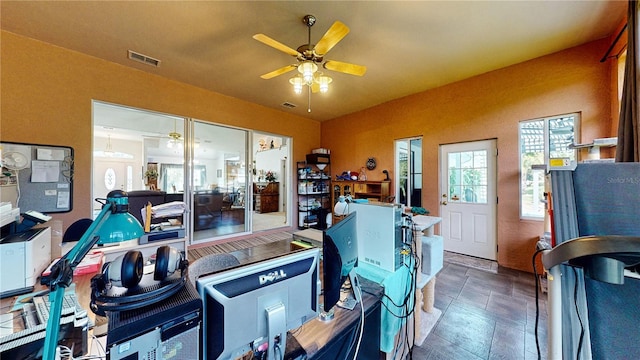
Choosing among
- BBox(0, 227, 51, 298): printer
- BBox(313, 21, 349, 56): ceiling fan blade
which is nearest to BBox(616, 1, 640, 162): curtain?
BBox(313, 21, 349, 56): ceiling fan blade

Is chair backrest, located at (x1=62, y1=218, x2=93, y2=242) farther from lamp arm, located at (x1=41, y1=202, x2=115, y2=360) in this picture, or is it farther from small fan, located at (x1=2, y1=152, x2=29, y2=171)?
lamp arm, located at (x1=41, y1=202, x2=115, y2=360)

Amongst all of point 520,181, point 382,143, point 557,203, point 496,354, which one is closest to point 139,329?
point 557,203

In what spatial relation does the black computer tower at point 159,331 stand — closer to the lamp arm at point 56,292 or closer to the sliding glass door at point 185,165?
the lamp arm at point 56,292

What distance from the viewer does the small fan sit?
8.61 feet

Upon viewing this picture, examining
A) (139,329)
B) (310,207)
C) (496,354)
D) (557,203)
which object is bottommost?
(496,354)

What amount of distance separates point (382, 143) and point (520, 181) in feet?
8.24

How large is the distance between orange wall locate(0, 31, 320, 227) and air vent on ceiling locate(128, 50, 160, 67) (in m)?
0.42

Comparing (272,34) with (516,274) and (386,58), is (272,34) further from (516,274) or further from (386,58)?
(516,274)

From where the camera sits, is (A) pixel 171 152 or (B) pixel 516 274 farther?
(A) pixel 171 152

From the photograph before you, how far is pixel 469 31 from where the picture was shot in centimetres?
252

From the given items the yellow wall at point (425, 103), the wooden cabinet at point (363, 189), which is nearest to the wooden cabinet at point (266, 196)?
the wooden cabinet at point (363, 189)

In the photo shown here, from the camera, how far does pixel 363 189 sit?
205 inches

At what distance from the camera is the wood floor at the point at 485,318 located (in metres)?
1.76

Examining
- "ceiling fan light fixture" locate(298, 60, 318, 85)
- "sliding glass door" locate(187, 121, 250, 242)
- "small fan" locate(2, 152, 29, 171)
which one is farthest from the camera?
"sliding glass door" locate(187, 121, 250, 242)
